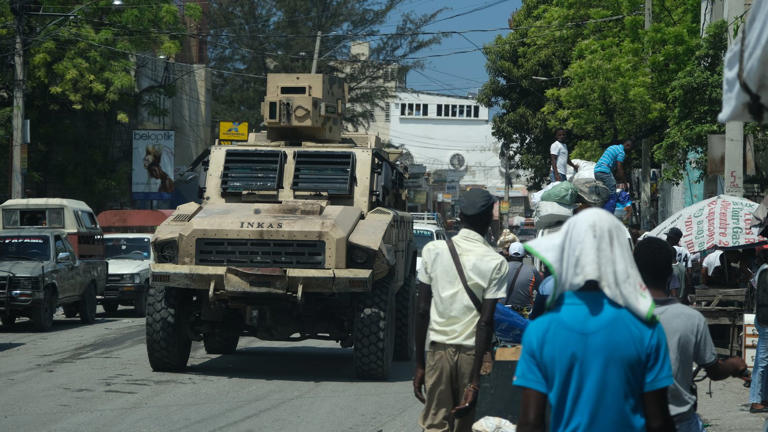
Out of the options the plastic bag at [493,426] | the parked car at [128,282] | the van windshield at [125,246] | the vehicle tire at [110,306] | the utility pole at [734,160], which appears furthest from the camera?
the van windshield at [125,246]

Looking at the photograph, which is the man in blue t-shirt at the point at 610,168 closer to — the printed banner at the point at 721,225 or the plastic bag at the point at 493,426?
the printed banner at the point at 721,225

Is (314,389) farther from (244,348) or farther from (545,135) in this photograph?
(545,135)

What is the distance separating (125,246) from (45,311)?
6.41 m

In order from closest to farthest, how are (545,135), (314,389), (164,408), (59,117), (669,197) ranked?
1. (164,408)
2. (314,389)
3. (669,197)
4. (59,117)
5. (545,135)

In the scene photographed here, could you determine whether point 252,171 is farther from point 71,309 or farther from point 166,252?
point 71,309

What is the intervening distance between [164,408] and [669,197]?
25.2 metres

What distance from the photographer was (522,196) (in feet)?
287

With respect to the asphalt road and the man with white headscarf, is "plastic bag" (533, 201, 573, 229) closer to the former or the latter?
the asphalt road

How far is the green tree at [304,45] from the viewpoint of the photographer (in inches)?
1734

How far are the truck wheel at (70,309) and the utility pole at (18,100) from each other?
5.58 m

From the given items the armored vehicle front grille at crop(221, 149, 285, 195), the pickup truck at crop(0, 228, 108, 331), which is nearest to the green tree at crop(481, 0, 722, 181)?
the armored vehicle front grille at crop(221, 149, 285, 195)

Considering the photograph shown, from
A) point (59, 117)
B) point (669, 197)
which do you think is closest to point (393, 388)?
point (669, 197)

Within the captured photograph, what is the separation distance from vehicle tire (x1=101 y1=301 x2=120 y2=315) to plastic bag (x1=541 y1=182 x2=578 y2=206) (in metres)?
16.4

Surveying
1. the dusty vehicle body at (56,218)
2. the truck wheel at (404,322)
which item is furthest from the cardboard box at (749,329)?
the dusty vehicle body at (56,218)
